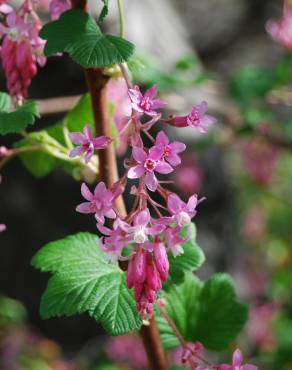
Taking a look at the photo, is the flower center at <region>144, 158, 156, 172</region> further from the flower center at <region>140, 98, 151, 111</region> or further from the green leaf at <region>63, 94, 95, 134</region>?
the green leaf at <region>63, 94, 95, 134</region>

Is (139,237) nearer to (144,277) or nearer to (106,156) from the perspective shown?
(144,277)

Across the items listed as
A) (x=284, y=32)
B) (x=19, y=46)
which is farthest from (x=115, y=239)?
(x=284, y=32)

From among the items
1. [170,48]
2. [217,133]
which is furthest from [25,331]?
[170,48]

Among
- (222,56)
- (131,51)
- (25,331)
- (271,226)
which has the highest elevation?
(131,51)

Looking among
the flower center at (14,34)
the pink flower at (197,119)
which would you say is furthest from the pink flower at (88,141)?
the flower center at (14,34)

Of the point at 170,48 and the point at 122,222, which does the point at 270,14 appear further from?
the point at 122,222

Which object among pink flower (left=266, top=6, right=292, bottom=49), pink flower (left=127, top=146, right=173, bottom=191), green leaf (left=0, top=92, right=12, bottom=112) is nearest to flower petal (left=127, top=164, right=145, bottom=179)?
pink flower (left=127, top=146, right=173, bottom=191)
